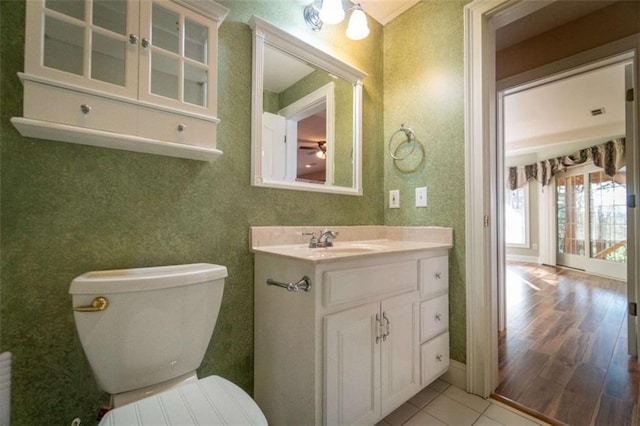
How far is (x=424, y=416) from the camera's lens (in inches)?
51.7

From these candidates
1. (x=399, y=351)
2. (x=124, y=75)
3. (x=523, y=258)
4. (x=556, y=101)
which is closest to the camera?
(x=124, y=75)

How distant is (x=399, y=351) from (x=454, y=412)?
47cm

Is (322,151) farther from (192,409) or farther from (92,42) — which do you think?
(192,409)

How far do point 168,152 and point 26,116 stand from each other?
390mm

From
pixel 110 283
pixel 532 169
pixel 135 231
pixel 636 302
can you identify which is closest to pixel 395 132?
pixel 135 231

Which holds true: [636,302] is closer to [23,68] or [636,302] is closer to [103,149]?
[103,149]

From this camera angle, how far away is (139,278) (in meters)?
0.85

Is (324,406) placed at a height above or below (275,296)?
below

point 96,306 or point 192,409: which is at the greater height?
point 96,306

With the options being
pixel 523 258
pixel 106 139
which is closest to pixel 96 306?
pixel 106 139

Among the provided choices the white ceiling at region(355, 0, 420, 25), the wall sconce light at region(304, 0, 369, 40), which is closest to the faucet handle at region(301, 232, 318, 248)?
the wall sconce light at region(304, 0, 369, 40)

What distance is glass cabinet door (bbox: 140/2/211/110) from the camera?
3.38 feet

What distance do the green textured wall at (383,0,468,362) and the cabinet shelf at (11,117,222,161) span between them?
1.27m

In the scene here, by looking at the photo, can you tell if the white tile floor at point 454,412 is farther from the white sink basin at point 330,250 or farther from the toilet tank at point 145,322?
the toilet tank at point 145,322
